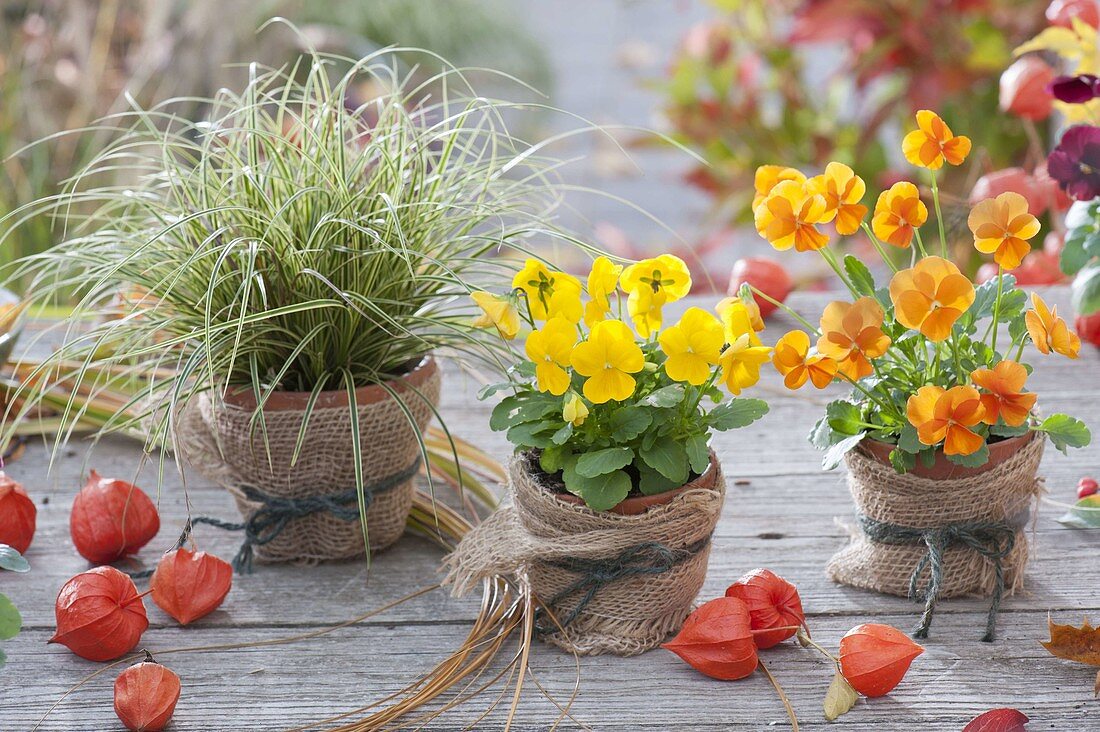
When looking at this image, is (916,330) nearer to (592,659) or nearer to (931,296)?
(931,296)

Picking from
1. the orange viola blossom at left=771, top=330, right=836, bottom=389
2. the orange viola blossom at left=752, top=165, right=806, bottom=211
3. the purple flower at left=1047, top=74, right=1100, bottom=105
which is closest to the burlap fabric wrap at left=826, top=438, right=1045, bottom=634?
Answer: the orange viola blossom at left=771, top=330, right=836, bottom=389

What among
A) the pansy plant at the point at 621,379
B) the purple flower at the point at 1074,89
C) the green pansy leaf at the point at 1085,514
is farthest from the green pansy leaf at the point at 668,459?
the purple flower at the point at 1074,89

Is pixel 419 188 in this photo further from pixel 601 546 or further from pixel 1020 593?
pixel 1020 593

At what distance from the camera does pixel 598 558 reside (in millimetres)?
903

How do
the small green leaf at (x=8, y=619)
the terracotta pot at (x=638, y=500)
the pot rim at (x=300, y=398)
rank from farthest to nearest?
the pot rim at (x=300, y=398), the terracotta pot at (x=638, y=500), the small green leaf at (x=8, y=619)

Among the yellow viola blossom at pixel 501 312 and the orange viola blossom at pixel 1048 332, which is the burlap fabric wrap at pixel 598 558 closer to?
the yellow viola blossom at pixel 501 312

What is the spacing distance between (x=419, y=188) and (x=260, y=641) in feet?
1.36

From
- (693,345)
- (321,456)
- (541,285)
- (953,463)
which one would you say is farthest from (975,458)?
(321,456)

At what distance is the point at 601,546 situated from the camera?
89 centimetres

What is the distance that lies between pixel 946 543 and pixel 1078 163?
38 centimetres

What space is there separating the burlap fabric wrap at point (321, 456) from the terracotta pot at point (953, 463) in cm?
39

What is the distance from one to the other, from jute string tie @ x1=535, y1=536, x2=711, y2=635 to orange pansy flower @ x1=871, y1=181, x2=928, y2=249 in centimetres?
27

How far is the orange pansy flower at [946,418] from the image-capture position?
84 centimetres

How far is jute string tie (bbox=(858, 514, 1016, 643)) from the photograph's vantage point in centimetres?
93
